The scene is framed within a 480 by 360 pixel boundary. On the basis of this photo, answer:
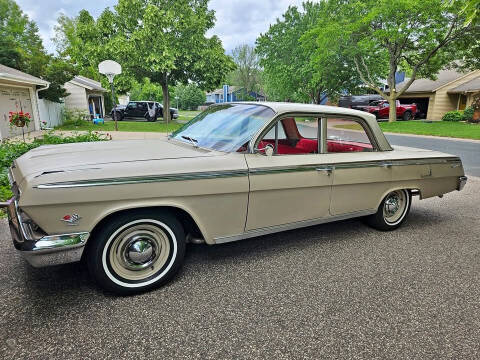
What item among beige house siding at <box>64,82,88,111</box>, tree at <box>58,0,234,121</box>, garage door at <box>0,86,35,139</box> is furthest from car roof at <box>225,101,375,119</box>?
beige house siding at <box>64,82,88,111</box>

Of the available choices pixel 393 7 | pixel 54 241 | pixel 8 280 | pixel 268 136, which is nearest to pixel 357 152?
pixel 268 136

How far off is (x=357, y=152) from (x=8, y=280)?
388 cm

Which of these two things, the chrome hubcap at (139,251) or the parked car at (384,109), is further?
the parked car at (384,109)

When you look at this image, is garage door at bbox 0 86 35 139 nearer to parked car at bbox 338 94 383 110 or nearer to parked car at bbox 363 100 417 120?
parked car at bbox 338 94 383 110

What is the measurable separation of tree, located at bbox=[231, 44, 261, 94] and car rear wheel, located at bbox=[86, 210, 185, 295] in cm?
5214

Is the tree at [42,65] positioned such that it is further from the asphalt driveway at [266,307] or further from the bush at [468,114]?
the bush at [468,114]

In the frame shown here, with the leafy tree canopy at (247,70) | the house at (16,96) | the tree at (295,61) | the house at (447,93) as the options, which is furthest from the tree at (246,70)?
the house at (16,96)

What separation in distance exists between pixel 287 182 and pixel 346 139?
134cm

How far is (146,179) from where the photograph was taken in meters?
2.48

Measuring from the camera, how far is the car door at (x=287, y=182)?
9.75 feet

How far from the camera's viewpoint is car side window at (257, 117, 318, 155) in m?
3.29

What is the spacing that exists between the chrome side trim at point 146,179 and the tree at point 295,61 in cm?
2765

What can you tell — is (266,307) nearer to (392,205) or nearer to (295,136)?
(295,136)

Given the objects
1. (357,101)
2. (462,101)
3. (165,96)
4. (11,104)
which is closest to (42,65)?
(11,104)
